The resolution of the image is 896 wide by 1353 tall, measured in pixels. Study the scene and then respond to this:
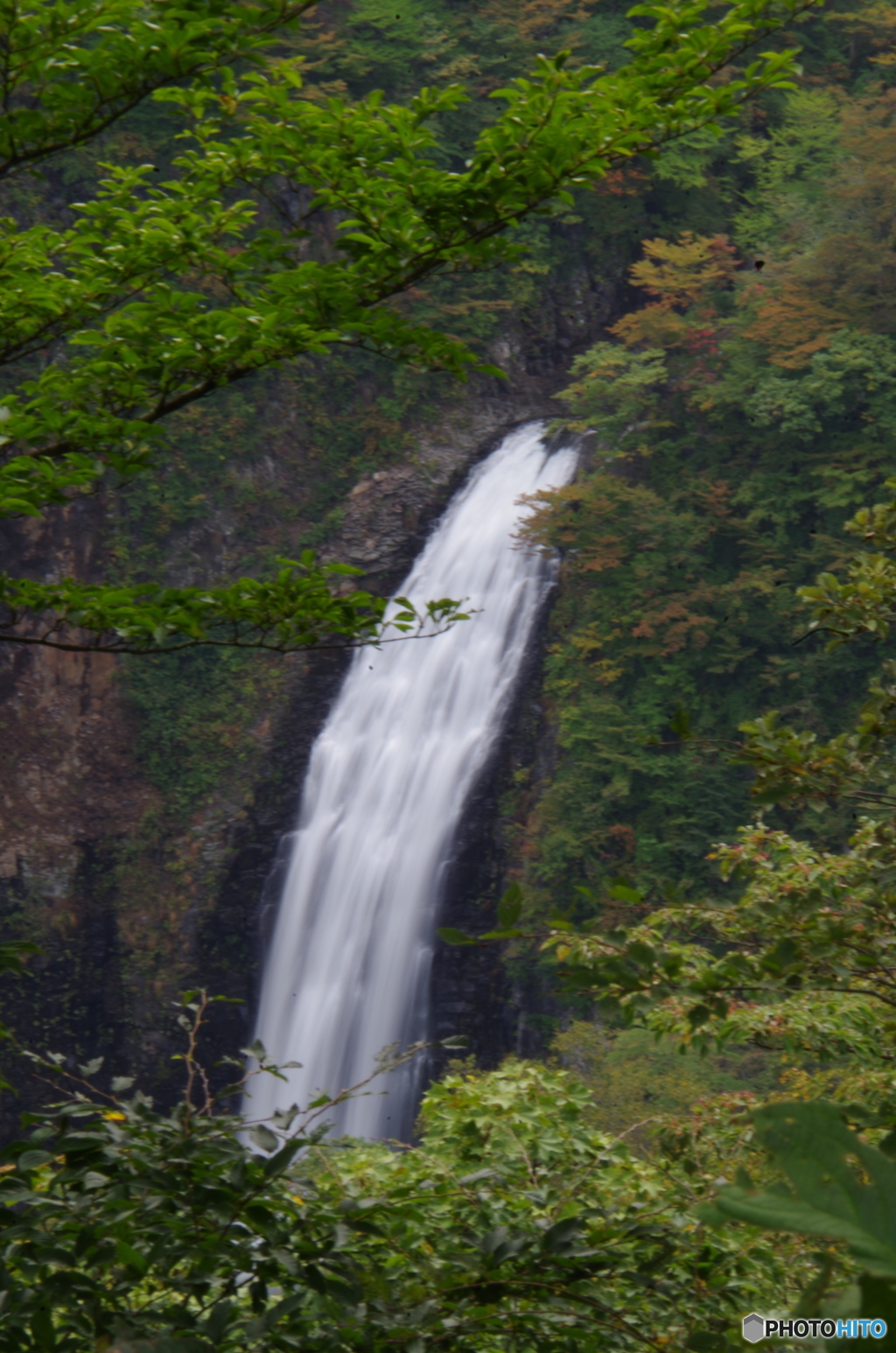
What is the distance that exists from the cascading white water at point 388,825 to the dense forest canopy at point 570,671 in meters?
0.87

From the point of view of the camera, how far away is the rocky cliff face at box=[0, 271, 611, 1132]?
1380 cm

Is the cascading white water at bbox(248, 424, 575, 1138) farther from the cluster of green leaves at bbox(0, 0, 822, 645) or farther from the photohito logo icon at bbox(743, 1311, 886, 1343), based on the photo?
the photohito logo icon at bbox(743, 1311, 886, 1343)

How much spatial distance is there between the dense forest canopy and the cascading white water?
872 mm

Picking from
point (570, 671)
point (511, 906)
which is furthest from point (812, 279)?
point (511, 906)

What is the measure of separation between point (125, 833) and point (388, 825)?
469 cm

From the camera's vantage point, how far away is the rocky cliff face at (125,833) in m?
13.8

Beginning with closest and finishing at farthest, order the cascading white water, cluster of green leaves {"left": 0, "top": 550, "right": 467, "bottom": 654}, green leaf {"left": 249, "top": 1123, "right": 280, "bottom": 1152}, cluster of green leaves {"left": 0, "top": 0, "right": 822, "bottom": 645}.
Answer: green leaf {"left": 249, "top": 1123, "right": 280, "bottom": 1152} < cluster of green leaves {"left": 0, "top": 0, "right": 822, "bottom": 645} < cluster of green leaves {"left": 0, "top": 550, "right": 467, "bottom": 654} < the cascading white water

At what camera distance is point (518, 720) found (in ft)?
41.6

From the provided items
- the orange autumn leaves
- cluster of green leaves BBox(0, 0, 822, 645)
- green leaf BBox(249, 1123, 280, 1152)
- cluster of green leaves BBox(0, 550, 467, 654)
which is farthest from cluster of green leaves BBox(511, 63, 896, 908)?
green leaf BBox(249, 1123, 280, 1152)

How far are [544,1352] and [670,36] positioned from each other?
2736 mm

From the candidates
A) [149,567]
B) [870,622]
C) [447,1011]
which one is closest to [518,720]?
[447,1011]

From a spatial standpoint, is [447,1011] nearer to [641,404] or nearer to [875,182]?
[641,404]

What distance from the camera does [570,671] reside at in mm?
12430

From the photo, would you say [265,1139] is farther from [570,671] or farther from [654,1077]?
[570,671]
